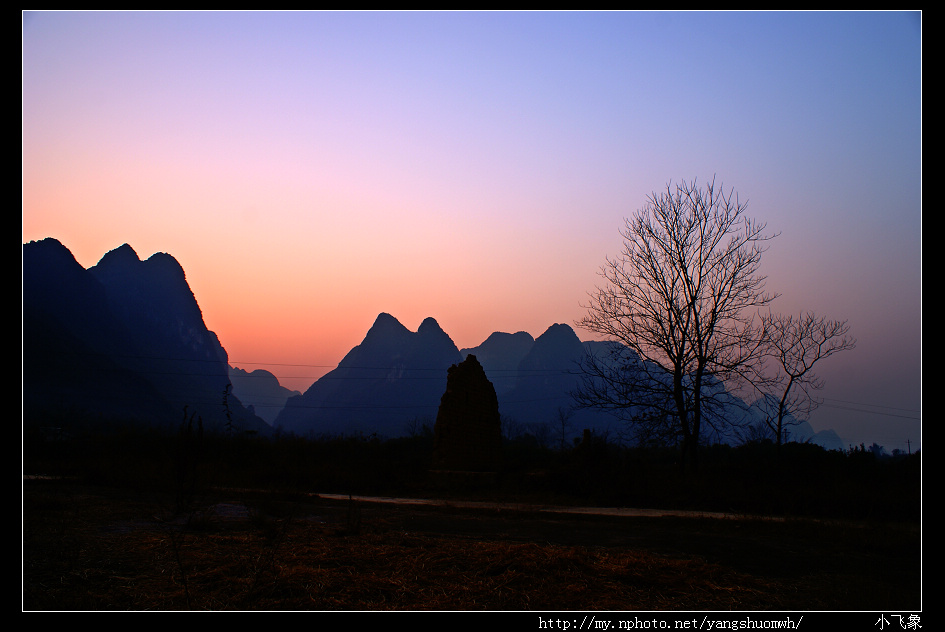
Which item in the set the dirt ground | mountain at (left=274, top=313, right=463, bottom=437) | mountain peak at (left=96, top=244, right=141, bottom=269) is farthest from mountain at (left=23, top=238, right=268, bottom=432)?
the dirt ground

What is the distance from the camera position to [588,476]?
63.6 ft

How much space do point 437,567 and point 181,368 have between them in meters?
120

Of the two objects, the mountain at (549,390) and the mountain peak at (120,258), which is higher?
the mountain peak at (120,258)

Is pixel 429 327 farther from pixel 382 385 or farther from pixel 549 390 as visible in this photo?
pixel 549 390

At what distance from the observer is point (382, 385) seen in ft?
433

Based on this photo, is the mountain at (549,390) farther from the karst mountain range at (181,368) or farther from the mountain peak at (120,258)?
the mountain peak at (120,258)

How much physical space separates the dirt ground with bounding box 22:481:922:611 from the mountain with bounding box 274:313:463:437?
100909 millimetres

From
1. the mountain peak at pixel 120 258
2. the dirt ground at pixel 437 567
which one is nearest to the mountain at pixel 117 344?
the mountain peak at pixel 120 258

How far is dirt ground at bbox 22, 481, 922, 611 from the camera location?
15.7ft

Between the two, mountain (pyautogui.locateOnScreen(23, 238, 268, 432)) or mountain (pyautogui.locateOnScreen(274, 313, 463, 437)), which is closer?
mountain (pyautogui.locateOnScreen(23, 238, 268, 432))

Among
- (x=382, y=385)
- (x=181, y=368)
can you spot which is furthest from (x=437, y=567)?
(x=382, y=385)

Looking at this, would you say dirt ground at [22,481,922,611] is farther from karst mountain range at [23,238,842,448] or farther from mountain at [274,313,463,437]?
mountain at [274,313,463,437]

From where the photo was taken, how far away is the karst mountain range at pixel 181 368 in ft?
226

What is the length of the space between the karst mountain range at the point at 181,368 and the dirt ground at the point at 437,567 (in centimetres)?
4492
